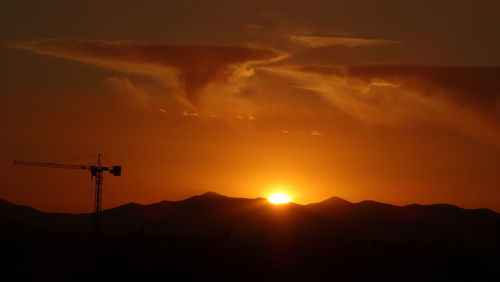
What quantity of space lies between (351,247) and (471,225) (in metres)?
82.2

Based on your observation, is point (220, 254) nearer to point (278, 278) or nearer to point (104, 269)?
point (278, 278)

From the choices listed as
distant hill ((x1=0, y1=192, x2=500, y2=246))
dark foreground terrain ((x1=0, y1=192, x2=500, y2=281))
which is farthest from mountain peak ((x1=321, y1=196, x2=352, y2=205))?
dark foreground terrain ((x1=0, y1=192, x2=500, y2=281))

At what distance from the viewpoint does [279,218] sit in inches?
5472

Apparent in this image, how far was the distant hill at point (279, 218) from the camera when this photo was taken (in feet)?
413

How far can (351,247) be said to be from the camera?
188 ft

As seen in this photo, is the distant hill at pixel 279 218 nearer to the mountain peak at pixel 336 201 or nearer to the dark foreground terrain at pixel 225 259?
the mountain peak at pixel 336 201

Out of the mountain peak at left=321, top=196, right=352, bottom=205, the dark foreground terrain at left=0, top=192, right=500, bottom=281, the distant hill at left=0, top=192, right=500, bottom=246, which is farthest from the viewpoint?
the mountain peak at left=321, top=196, right=352, bottom=205

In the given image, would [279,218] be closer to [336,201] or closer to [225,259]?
[336,201]

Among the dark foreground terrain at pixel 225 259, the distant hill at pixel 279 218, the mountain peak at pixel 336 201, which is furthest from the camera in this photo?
the mountain peak at pixel 336 201

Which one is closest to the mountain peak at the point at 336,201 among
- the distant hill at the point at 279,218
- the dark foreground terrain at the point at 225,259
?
the distant hill at the point at 279,218

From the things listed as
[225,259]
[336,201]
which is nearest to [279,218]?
[336,201]

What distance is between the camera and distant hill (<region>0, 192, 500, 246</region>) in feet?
413

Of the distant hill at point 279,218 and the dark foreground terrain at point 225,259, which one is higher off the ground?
the distant hill at point 279,218

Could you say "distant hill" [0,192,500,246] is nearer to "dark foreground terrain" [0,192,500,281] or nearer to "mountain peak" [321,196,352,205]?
"mountain peak" [321,196,352,205]
